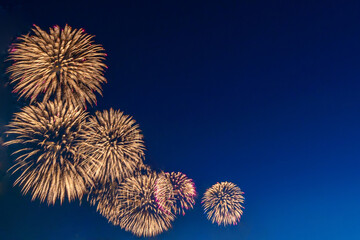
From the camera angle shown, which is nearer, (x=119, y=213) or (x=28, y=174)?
(x=28, y=174)

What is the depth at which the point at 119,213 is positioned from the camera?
44.7 m

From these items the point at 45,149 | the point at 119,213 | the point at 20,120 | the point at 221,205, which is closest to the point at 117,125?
the point at 45,149

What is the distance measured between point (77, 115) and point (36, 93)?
18.7 feet

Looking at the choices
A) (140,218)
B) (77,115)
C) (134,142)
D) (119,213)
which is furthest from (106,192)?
(77,115)

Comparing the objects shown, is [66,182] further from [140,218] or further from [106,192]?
[140,218]

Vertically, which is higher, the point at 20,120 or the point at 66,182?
the point at 20,120

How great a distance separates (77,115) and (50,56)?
8355 millimetres

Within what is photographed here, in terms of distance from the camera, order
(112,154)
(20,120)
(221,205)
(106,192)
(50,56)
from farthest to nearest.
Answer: (221,205) → (106,192) → (112,154) → (20,120) → (50,56)

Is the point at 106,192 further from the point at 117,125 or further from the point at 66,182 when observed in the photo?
the point at 117,125

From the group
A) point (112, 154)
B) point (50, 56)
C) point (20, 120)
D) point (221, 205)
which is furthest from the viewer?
point (221, 205)

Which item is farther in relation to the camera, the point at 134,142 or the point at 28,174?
the point at 134,142

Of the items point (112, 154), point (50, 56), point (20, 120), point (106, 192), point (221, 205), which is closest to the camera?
point (50, 56)

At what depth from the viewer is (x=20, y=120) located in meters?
33.8

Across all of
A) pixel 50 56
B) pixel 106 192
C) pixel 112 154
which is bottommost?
pixel 106 192
